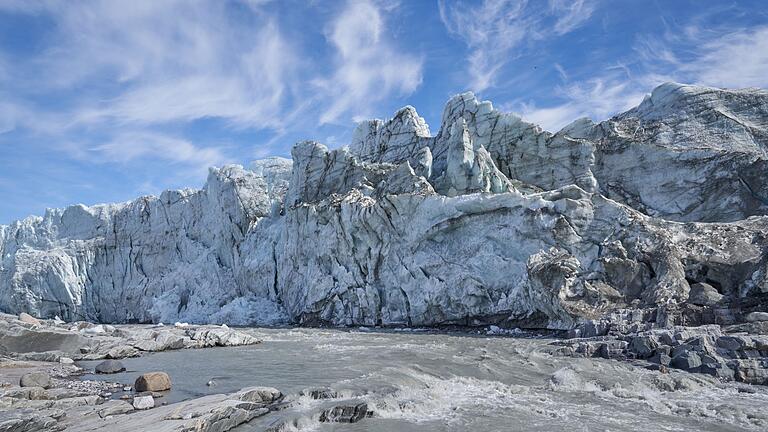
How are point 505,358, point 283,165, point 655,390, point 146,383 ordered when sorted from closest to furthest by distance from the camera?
point 655,390, point 146,383, point 505,358, point 283,165

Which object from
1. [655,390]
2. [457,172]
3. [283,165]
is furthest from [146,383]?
[283,165]

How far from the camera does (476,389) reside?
1124cm

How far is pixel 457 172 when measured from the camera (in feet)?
107

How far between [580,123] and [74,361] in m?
34.6

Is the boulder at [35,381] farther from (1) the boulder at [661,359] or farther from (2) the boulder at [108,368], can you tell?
(1) the boulder at [661,359]

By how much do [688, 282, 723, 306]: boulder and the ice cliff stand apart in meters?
0.35

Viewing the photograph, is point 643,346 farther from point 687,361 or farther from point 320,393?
point 320,393

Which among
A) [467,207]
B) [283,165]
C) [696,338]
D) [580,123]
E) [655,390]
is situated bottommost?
[655,390]

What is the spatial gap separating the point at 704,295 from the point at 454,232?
12601 millimetres

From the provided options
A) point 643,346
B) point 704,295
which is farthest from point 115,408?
point 704,295

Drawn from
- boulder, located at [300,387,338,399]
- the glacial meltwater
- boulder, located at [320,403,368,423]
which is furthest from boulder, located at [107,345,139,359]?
boulder, located at [320,403,368,423]

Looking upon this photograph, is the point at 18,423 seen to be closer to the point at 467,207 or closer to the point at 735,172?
the point at 467,207

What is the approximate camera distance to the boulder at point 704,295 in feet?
59.4

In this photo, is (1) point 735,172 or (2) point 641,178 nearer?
(1) point 735,172
